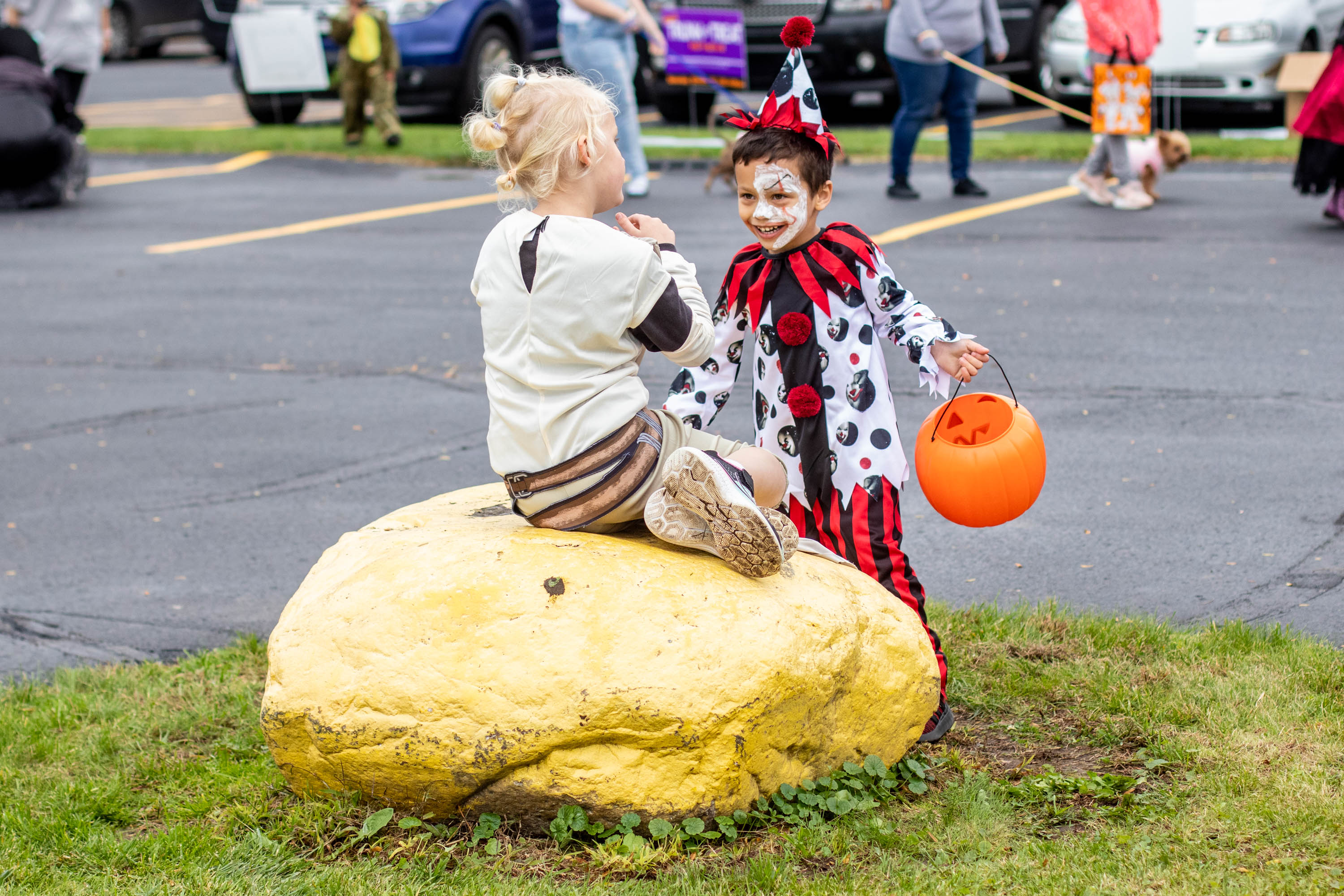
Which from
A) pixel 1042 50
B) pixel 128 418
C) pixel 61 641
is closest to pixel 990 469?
pixel 61 641

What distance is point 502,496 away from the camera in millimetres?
3865

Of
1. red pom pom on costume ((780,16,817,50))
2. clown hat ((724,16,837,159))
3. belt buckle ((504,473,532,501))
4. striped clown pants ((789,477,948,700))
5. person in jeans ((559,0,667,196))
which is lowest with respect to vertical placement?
striped clown pants ((789,477,948,700))

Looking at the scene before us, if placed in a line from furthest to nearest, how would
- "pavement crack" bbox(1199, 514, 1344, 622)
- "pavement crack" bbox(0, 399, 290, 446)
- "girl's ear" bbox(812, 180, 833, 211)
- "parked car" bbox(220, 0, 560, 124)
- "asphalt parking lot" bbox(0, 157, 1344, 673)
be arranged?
"parked car" bbox(220, 0, 560, 124), "pavement crack" bbox(0, 399, 290, 446), "asphalt parking lot" bbox(0, 157, 1344, 673), "pavement crack" bbox(1199, 514, 1344, 622), "girl's ear" bbox(812, 180, 833, 211)

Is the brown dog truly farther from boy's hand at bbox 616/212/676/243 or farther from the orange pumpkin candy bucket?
boy's hand at bbox 616/212/676/243

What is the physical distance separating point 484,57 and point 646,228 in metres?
12.1

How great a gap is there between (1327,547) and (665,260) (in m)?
2.74

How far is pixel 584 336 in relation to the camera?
3.13 m

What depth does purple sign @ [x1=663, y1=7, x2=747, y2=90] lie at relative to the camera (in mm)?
12922

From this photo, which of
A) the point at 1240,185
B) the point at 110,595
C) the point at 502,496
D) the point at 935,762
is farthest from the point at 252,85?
the point at 935,762

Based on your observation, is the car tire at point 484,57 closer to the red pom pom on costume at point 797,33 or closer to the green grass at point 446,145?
the green grass at point 446,145

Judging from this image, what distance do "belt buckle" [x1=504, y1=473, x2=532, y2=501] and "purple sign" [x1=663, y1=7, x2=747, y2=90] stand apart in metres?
9.96

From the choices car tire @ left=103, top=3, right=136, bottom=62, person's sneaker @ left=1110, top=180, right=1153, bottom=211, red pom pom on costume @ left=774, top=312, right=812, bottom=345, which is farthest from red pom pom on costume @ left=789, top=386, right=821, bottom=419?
car tire @ left=103, top=3, right=136, bottom=62

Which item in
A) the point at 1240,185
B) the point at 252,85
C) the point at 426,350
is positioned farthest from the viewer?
the point at 252,85

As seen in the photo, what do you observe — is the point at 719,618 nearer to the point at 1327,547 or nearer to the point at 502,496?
the point at 502,496
